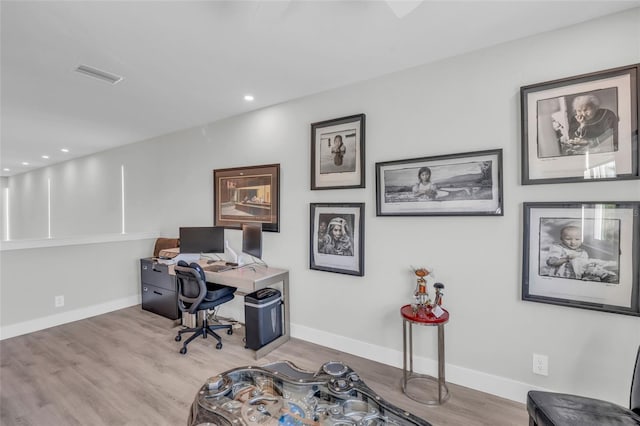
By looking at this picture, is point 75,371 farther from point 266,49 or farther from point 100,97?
point 266,49

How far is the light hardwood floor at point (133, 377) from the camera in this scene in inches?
75.1

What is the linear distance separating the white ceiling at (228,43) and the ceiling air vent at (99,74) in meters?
0.05

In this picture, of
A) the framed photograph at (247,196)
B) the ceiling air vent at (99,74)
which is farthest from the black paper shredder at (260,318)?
the ceiling air vent at (99,74)

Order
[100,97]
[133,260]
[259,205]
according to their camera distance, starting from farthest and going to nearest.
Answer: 1. [133,260]
2. [259,205]
3. [100,97]

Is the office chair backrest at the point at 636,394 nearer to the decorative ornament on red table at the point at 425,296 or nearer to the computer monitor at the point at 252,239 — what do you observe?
the decorative ornament on red table at the point at 425,296

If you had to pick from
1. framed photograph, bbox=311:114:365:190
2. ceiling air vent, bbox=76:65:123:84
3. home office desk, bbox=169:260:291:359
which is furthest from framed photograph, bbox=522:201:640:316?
ceiling air vent, bbox=76:65:123:84

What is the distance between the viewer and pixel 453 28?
6.14ft

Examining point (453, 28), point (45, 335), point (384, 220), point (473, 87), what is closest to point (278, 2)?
point (453, 28)

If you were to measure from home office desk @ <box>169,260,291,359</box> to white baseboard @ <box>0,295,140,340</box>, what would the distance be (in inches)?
70.8

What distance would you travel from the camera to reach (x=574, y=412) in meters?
1.26

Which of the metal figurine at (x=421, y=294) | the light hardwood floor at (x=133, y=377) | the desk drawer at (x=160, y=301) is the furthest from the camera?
the desk drawer at (x=160, y=301)

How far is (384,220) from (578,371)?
162 centimetres

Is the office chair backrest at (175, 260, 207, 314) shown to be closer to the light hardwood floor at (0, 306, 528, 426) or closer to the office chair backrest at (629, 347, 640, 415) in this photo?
the light hardwood floor at (0, 306, 528, 426)

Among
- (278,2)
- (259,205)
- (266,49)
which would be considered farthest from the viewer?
(259,205)
